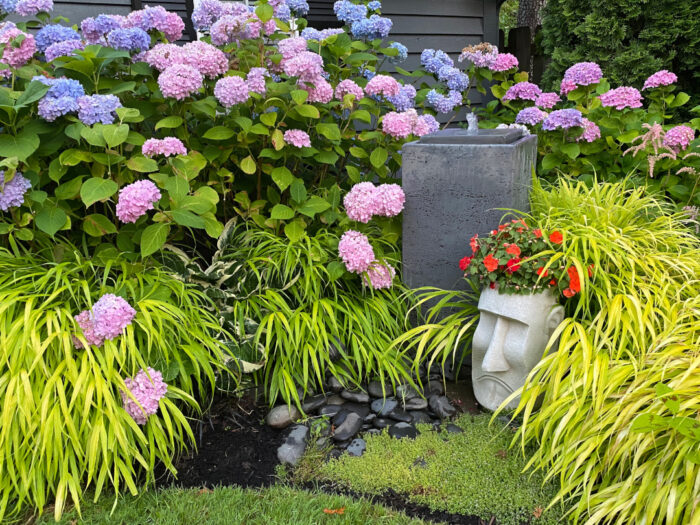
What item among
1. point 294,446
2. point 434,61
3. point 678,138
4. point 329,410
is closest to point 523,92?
point 434,61

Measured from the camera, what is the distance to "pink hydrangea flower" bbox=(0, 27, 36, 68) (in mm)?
2334

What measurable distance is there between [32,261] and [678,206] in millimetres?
3129

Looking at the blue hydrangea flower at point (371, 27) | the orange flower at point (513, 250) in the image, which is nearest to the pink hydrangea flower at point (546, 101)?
the blue hydrangea flower at point (371, 27)

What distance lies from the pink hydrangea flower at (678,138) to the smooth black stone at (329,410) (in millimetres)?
2174

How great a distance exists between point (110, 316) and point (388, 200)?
119 cm

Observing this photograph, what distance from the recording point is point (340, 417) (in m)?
2.33

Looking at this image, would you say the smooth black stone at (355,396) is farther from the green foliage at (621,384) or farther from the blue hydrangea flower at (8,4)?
the blue hydrangea flower at (8,4)

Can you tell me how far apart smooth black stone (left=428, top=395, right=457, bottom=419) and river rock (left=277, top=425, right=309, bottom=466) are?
523 mm

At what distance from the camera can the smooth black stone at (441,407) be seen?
7.82 feet

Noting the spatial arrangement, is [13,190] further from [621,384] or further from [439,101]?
[439,101]

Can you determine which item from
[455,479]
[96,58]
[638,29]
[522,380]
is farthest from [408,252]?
[638,29]

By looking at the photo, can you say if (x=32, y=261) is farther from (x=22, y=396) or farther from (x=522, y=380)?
(x=522, y=380)

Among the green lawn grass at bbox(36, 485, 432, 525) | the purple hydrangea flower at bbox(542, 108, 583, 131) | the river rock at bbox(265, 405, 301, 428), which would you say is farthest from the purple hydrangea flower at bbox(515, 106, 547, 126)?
the green lawn grass at bbox(36, 485, 432, 525)

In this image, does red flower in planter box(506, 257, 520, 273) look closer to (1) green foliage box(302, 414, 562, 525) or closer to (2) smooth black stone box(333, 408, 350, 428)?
(1) green foliage box(302, 414, 562, 525)
